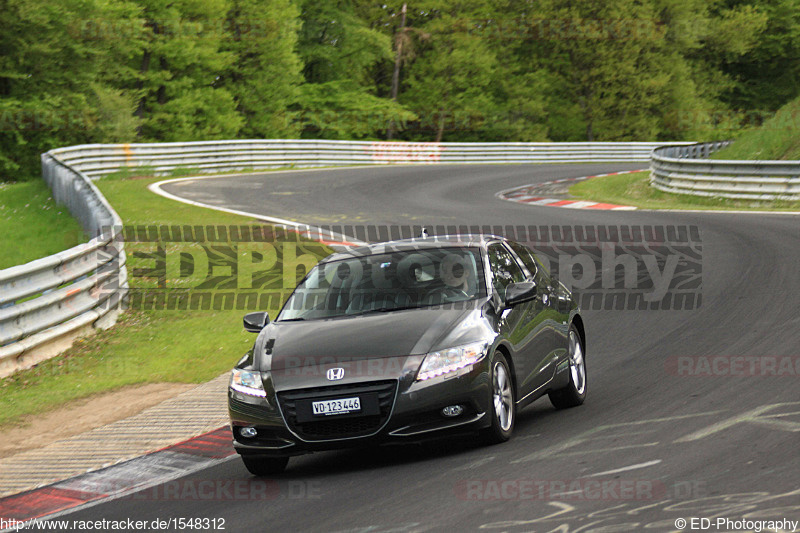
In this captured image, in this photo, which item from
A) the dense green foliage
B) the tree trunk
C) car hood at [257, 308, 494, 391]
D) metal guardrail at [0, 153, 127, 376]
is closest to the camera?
car hood at [257, 308, 494, 391]

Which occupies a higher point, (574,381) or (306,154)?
(574,381)

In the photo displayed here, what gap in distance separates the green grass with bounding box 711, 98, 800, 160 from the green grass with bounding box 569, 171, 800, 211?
3.07 meters

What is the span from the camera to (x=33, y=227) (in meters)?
22.5

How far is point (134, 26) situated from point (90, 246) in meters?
34.6

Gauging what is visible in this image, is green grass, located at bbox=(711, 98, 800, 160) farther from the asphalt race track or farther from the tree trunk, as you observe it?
the tree trunk

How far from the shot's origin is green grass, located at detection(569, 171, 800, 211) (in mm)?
25469

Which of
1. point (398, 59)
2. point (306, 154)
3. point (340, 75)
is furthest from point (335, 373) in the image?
point (398, 59)

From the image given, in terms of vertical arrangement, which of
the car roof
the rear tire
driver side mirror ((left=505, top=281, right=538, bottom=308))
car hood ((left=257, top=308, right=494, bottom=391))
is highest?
the car roof

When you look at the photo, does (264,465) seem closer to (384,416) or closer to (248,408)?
(248,408)

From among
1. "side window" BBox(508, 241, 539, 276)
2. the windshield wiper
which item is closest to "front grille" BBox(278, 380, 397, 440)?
the windshield wiper

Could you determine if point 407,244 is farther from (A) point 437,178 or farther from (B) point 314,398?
(A) point 437,178

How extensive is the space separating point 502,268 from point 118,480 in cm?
335

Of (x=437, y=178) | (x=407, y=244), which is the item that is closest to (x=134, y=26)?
(x=437, y=178)

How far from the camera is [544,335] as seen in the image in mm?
8492
